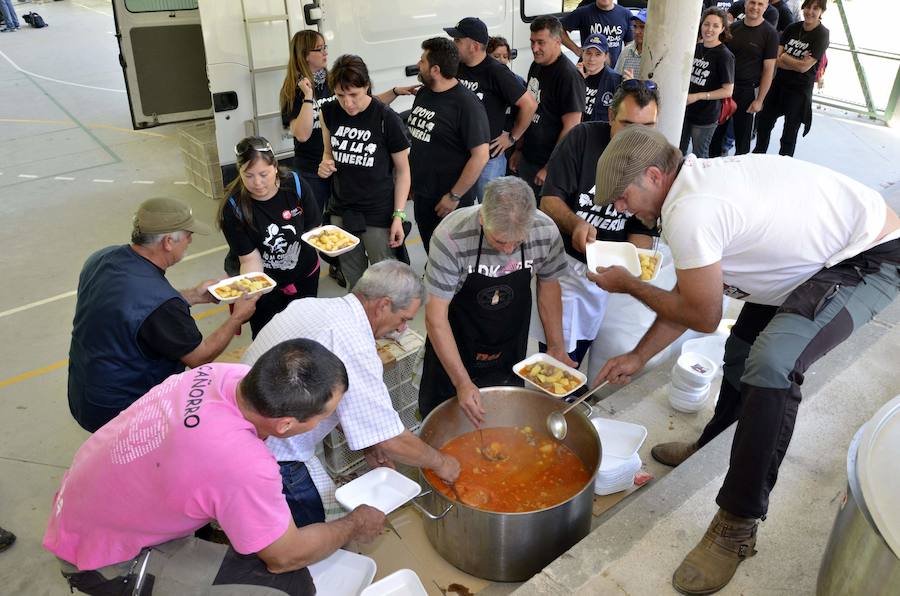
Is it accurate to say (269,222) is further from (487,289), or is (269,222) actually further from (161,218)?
(487,289)

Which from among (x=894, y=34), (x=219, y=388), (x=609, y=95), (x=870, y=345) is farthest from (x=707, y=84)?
(x=894, y=34)

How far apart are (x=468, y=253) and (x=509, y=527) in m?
1.34

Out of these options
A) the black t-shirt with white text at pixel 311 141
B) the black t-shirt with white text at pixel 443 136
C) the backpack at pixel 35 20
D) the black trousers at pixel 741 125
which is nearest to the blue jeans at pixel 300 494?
the black t-shirt with white text at pixel 443 136

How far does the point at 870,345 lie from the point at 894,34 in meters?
14.9

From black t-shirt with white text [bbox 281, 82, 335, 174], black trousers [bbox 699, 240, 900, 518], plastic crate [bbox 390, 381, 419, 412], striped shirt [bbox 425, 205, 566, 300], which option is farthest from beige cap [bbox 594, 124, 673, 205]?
black t-shirt with white text [bbox 281, 82, 335, 174]

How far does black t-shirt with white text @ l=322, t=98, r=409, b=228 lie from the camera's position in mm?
5039

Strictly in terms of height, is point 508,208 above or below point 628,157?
below

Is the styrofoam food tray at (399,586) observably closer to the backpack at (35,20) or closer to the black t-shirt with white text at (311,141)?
the black t-shirt with white text at (311,141)

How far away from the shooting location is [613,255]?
3914 millimetres

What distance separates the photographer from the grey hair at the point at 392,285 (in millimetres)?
2992

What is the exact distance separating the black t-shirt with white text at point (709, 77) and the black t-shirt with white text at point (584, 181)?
355cm

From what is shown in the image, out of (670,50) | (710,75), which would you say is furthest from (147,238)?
(710,75)

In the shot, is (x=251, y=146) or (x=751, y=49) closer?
(x=251, y=146)

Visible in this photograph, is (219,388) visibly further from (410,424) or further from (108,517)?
(410,424)
